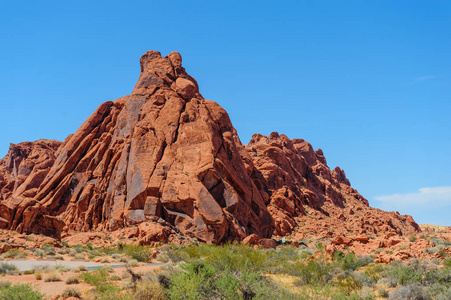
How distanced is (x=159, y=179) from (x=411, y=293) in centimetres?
2949

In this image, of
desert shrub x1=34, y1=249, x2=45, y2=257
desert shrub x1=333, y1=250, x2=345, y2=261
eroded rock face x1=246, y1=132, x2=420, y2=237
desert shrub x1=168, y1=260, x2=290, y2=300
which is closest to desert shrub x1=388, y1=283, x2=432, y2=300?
desert shrub x1=168, y1=260, x2=290, y2=300

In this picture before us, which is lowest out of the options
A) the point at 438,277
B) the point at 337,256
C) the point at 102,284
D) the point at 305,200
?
the point at 102,284

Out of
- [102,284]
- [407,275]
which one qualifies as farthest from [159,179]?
[407,275]

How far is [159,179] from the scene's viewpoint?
38656mm

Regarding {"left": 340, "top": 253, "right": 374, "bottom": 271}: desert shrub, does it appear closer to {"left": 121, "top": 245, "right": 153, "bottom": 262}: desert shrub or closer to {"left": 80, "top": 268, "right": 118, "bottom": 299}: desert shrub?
{"left": 121, "top": 245, "right": 153, "bottom": 262}: desert shrub

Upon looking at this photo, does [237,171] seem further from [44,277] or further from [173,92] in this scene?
[44,277]

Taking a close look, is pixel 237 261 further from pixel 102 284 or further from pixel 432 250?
pixel 432 250

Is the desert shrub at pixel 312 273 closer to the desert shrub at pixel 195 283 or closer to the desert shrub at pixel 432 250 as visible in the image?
the desert shrub at pixel 195 283

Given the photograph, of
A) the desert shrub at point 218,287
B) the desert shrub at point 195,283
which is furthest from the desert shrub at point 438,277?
the desert shrub at point 195,283

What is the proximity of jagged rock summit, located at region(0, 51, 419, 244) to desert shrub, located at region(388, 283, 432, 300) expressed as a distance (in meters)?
23.1

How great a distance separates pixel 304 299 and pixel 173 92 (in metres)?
41.1

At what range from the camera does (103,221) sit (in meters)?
43.0

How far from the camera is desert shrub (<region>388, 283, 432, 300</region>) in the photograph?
12570mm

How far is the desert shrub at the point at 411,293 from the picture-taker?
495 inches
